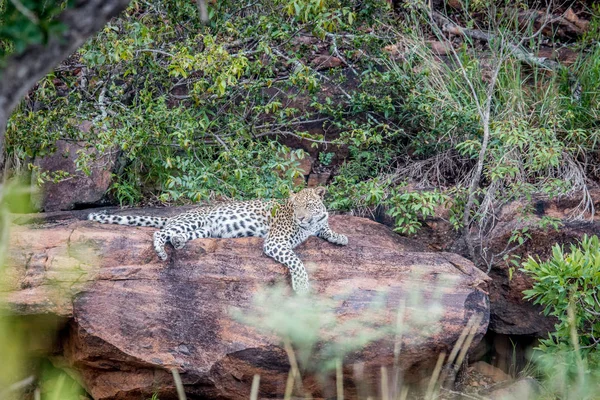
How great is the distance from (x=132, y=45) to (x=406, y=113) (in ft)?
14.7

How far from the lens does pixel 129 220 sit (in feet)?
29.8

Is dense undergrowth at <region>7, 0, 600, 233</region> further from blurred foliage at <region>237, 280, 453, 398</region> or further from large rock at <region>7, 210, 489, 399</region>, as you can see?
blurred foliage at <region>237, 280, 453, 398</region>

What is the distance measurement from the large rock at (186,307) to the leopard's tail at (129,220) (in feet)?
1.22

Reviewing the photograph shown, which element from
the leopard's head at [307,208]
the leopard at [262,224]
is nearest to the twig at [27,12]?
the leopard at [262,224]

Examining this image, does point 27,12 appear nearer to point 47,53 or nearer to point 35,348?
point 47,53

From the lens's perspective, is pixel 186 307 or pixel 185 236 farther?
pixel 185 236

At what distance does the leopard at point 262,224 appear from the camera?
8.44 m

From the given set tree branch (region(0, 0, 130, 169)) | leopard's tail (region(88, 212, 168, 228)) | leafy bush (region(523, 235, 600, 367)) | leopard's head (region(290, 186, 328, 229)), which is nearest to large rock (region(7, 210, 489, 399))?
leopard's tail (region(88, 212, 168, 228))

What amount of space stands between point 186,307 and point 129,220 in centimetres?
151

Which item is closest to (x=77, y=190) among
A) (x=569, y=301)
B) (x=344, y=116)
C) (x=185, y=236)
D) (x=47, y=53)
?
(x=185, y=236)

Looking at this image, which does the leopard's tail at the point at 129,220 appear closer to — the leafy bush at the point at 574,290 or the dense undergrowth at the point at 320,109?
the dense undergrowth at the point at 320,109

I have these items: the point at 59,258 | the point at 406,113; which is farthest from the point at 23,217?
the point at 406,113

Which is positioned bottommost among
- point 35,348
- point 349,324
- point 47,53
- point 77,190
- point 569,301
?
point 35,348

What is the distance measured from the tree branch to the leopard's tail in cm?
566
